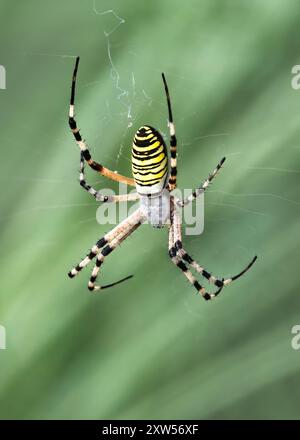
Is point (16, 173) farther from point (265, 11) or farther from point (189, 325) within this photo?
point (265, 11)

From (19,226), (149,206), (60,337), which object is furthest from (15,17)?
(60,337)

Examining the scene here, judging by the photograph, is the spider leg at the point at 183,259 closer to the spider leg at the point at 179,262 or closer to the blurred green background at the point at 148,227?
the spider leg at the point at 179,262
